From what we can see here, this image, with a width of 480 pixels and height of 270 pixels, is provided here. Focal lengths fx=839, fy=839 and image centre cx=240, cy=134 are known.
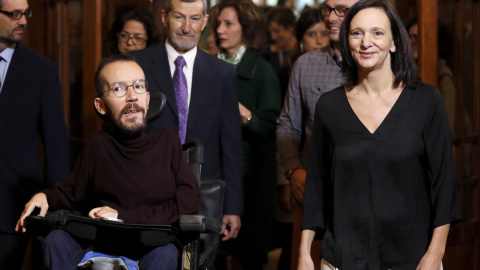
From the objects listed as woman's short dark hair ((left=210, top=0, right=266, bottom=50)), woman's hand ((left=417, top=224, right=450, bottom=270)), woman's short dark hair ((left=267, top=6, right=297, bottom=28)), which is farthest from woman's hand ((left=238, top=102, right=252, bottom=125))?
woman's short dark hair ((left=267, top=6, right=297, bottom=28))

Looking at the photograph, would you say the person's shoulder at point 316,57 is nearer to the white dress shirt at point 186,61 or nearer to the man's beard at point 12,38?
the white dress shirt at point 186,61

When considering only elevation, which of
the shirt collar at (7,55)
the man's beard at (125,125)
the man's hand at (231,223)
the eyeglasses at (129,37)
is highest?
the eyeglasses at (129,37)

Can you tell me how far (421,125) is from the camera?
2.75 meters

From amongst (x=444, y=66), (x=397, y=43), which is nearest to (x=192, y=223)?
(x=397, y=43)

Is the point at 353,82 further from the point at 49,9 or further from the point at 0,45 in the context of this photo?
the point at 49,9

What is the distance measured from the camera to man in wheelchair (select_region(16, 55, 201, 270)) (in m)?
3.34

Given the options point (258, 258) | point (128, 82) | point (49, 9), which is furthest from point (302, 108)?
point (49, 9)

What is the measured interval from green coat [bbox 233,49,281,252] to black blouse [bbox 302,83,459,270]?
2.19m

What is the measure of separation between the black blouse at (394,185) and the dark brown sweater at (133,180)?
2.59 ft

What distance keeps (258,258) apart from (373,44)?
258 cm

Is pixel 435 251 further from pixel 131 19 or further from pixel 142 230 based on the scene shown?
pixel 131 19

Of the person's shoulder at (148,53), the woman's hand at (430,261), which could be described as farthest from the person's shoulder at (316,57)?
the woman's hand at (430,261)

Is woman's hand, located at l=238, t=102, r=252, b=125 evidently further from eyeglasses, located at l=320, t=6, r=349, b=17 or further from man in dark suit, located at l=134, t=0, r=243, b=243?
eyeglasses, located at l=320, t=6, r=349, b=17

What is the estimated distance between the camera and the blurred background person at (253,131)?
507 cm
